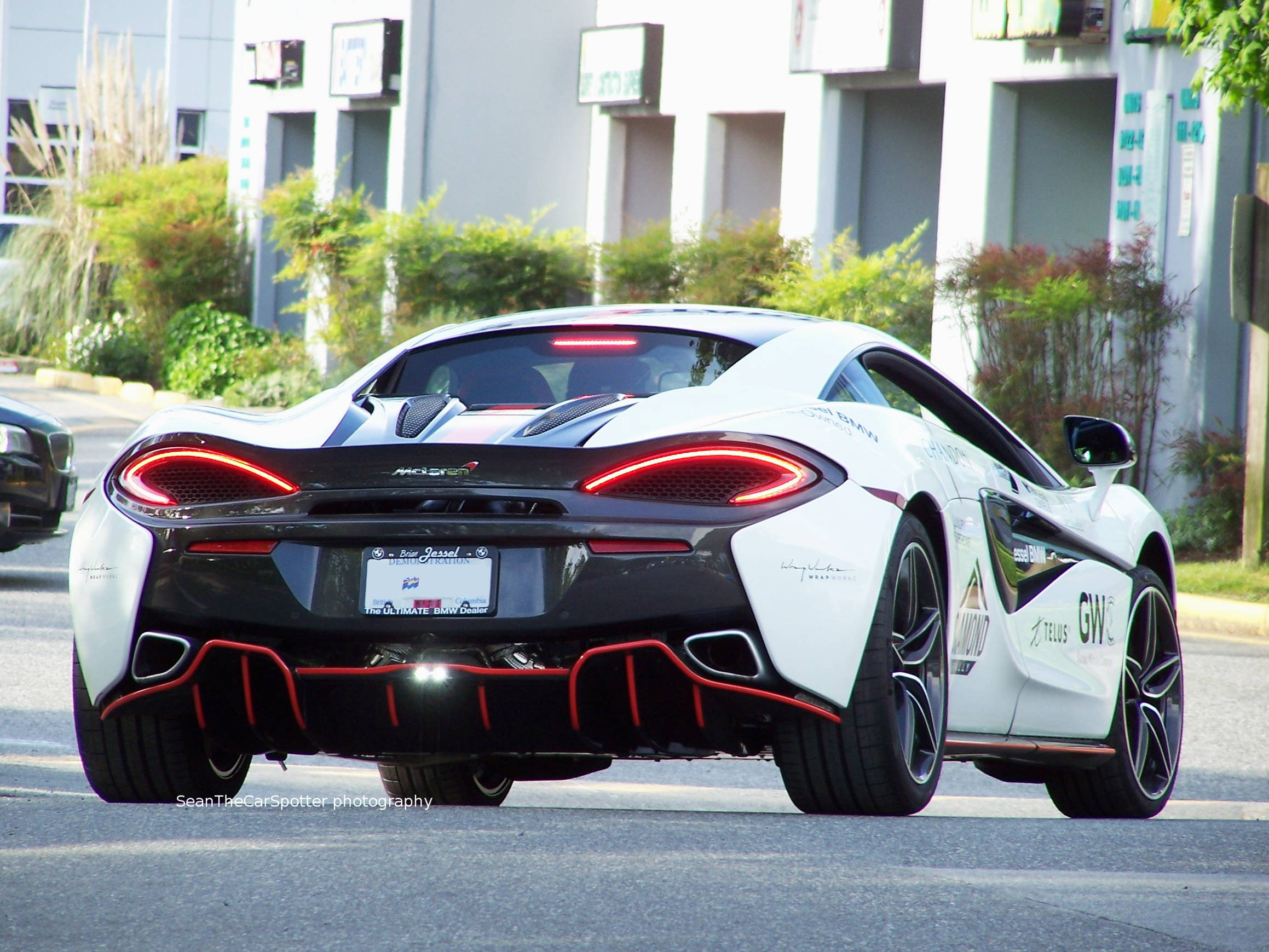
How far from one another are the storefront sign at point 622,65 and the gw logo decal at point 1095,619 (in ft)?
61.8

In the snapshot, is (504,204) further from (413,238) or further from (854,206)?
(854,206)

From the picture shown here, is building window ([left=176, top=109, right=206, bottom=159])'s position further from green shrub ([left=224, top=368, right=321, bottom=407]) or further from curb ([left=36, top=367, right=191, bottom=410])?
green shrub ([left=224, top=368, right=321, bottom=407])

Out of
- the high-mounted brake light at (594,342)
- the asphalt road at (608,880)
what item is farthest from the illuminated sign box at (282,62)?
the high-mounted brake light at (594,342)

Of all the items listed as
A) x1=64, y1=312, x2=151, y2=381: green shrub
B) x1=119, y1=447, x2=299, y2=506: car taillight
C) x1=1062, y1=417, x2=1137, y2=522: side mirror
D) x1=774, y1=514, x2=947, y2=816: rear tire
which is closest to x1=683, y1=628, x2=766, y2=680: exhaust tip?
x1=774, y1=514, x2=947, y2=816: rear tire

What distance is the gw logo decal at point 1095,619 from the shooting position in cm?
577

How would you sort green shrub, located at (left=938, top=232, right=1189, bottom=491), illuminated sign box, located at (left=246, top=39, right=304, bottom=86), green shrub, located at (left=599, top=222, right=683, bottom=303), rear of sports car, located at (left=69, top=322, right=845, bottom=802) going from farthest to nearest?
1. illuminated sign box, located at (left=246, top=39, right=304, bottom=86)
2. green shrub, located at (left=599, top=222, right=683, bottom=303)
3. green shrub, located at (left=938, top=232, right=1189, bottom=491)
4. rear of sports car, located at (left=69, top=322, right=845, bottom=802)

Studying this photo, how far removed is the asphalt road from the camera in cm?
339

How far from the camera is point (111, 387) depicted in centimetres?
2819

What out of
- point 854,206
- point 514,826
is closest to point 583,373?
point 514,826

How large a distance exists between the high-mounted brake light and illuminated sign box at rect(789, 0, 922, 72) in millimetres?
15109

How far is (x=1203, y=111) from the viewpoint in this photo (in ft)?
51.6

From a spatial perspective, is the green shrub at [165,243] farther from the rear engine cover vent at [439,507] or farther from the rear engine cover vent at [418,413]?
the rear engine cover vent at [439,507]

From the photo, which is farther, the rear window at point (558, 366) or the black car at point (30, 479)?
the black car at point (30, 479)

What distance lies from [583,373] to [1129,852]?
1.78 metres
